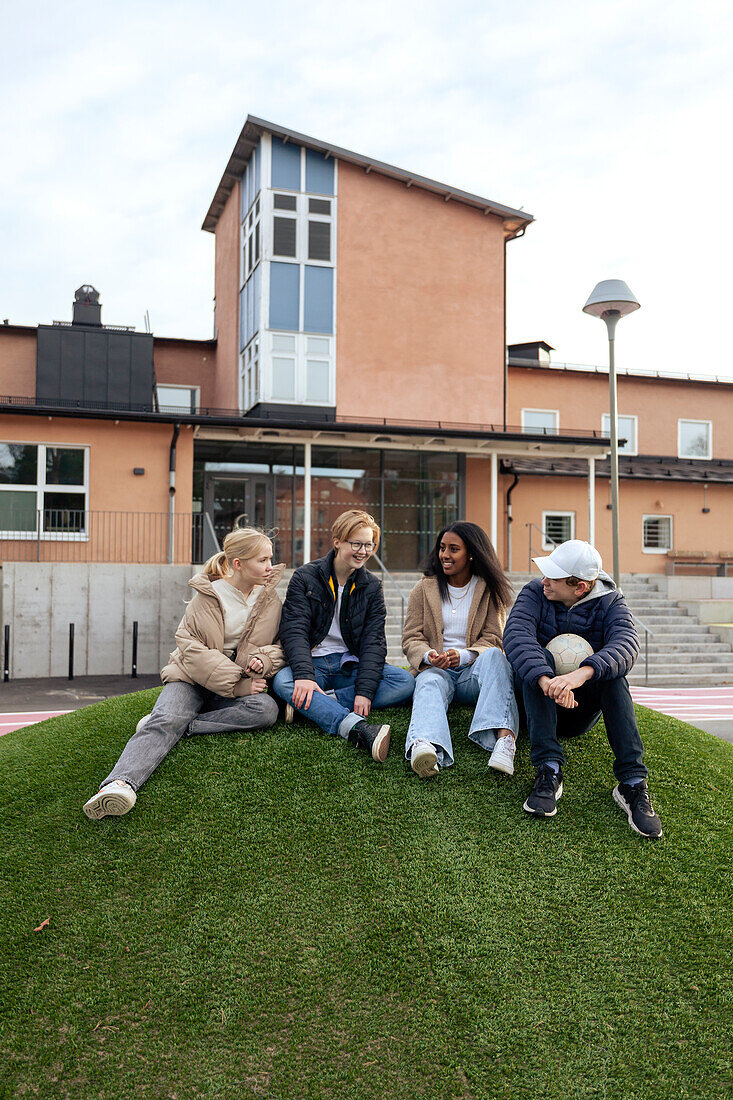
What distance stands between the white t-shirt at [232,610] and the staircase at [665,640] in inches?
340

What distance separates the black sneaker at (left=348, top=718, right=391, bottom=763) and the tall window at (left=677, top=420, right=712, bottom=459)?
27517 mm

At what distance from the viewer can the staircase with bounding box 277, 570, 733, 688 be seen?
1525 centimetres

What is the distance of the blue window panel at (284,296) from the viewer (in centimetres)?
2211

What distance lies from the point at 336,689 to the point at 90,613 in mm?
11598

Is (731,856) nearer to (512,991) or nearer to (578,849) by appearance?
(578,849)

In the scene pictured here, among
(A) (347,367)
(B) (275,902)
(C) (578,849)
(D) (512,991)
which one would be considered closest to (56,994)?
(B) (275,902)

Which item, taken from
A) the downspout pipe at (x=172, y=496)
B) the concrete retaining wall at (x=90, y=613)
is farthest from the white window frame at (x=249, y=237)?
the concrete retaining wall at (x=90, y=613)

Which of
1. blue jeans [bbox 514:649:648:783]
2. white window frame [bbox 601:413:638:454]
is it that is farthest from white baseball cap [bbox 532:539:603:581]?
white window frame [bbox 601:413:638:454]

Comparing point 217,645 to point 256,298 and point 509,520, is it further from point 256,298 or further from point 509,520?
point 509,520

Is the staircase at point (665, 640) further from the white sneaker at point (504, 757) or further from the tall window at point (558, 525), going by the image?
the white sneaker at point (504, 757)

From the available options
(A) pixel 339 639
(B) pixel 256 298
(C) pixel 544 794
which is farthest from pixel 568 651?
(B) pixel 256 298

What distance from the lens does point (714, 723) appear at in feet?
34.9

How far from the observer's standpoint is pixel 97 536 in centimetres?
1822

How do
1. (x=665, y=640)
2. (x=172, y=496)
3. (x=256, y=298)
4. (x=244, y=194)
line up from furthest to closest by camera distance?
(x=244, y=194), (x=256, y=298), (x=172, y=496), (x=665, y=640)
